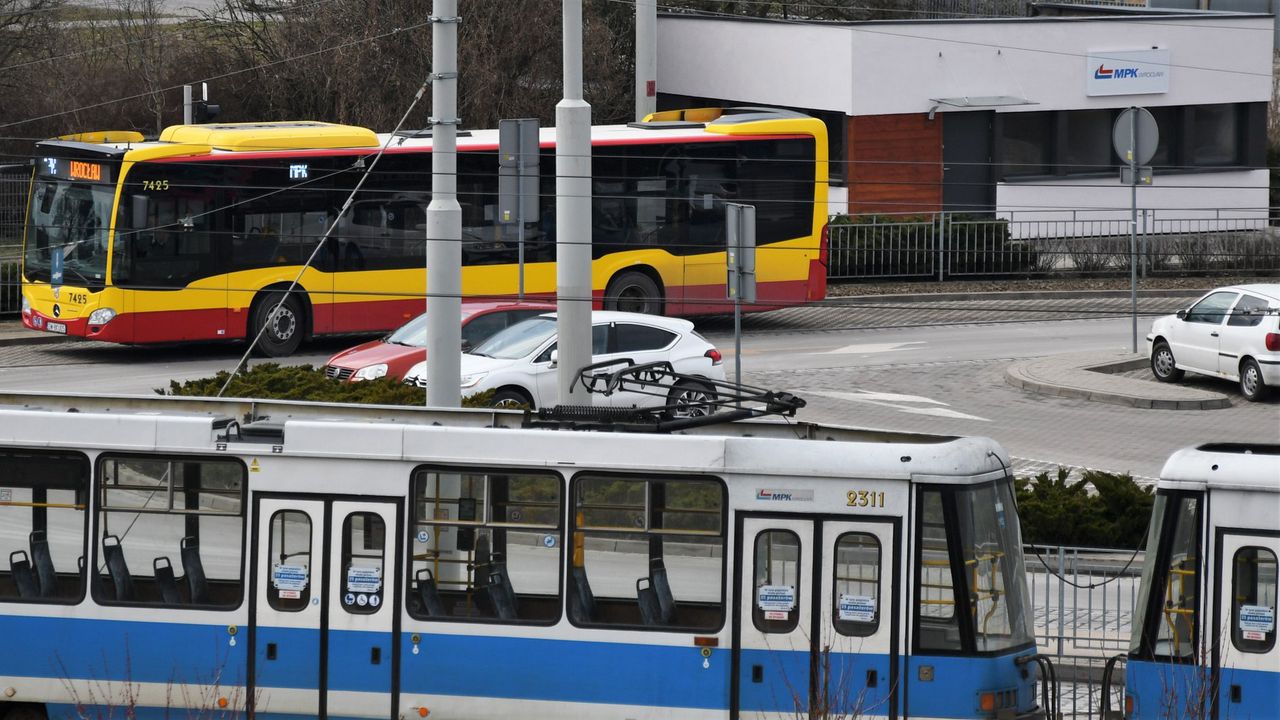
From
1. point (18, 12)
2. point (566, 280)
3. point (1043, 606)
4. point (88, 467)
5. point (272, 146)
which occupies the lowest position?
point (1043, 606)

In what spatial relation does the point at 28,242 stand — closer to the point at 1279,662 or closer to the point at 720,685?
the point at 720,685

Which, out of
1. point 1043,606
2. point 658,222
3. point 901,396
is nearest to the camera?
point 1043,606

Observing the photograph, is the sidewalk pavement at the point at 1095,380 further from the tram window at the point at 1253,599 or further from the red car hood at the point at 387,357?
the tram window at the point at 1253,599

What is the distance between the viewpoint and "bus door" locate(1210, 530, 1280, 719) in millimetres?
10039

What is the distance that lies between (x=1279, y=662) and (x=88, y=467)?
7.55 m

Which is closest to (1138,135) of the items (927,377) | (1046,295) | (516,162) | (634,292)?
(927,377)

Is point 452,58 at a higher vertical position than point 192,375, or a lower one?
higher

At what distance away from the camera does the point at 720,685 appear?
34.7ft

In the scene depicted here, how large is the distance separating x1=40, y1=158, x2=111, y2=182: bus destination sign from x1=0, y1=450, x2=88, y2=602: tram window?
1411cm

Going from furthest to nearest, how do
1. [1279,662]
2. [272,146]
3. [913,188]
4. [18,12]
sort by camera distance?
1. [18,12]
2. [913,188]
3. [272,146]
4. [1279,662]

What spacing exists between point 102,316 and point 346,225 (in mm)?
3810

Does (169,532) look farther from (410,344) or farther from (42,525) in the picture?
(410,344)

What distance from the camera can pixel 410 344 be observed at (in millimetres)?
20984

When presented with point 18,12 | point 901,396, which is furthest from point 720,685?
point 18,12
